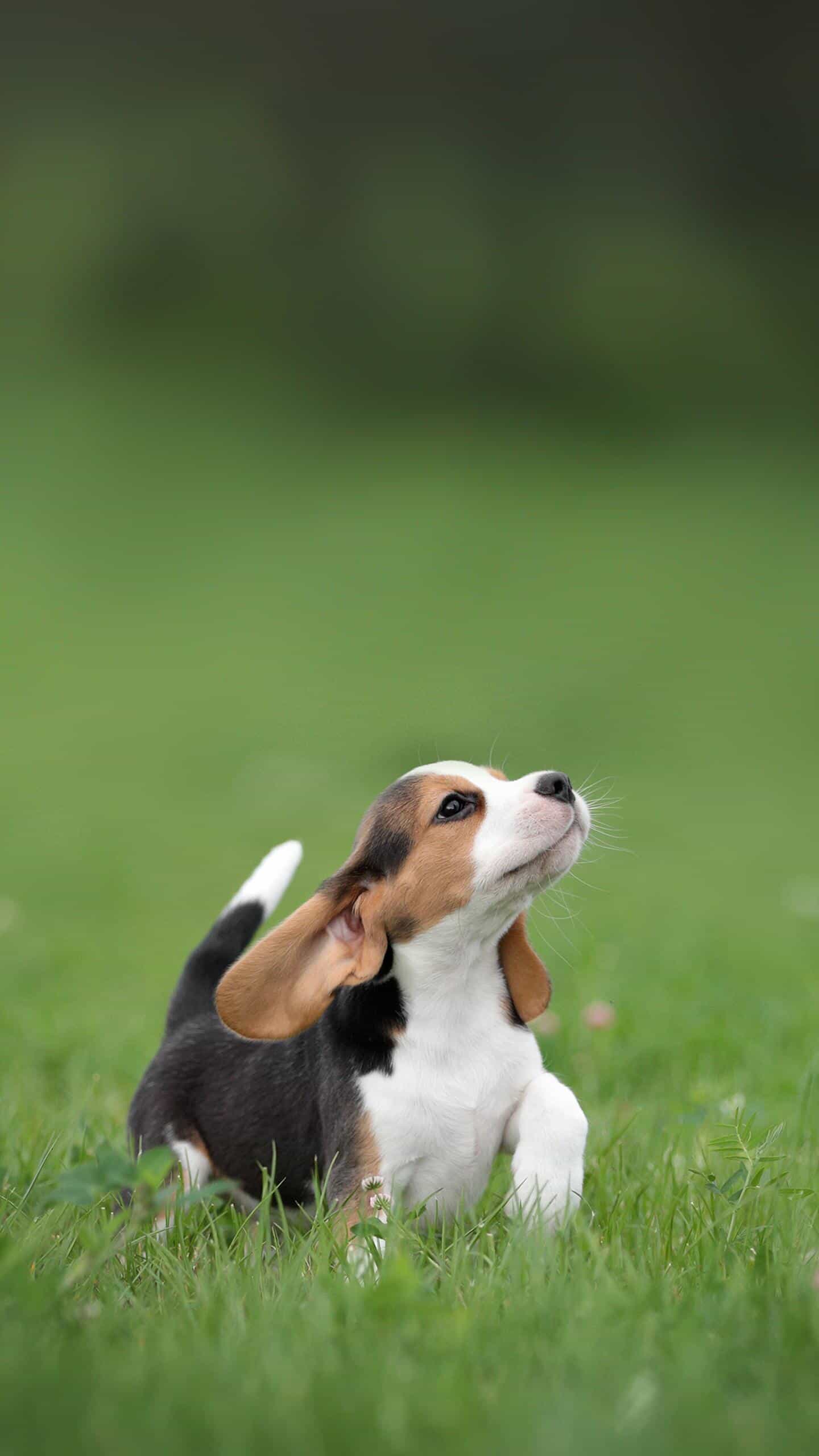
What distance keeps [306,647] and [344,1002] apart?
13130 millimetres

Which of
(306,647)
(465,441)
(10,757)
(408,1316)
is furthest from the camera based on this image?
(465,441)

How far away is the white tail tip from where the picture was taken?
412 cm

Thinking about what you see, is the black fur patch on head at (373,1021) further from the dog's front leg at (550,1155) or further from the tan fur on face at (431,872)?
the dog's front leg at (550,1155)

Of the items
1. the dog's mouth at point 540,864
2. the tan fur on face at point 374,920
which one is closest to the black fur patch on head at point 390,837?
the tan fur on face at point 374,920

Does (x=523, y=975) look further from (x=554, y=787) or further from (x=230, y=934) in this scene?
(x=230, y=934)

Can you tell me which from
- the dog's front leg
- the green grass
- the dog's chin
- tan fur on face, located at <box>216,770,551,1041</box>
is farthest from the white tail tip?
the dog's front leg

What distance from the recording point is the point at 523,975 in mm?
3494

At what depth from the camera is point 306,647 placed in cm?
1644

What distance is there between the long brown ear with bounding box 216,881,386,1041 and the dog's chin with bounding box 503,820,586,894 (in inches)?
12.5

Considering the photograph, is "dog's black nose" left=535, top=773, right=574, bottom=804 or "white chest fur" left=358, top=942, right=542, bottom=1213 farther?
"dog's black nose" left=535, top=773, right=574, bottom=804

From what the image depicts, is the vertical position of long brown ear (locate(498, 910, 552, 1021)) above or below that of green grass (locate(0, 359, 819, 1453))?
above

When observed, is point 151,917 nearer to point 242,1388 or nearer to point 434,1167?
point 434,1167

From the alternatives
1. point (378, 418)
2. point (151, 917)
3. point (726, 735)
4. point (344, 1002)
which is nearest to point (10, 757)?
point (151, 917)

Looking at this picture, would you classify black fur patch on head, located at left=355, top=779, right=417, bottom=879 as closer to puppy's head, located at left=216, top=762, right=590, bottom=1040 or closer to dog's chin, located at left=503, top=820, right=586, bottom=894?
puppy's head, located at left=216, top=762, right=590, bottom=1040
